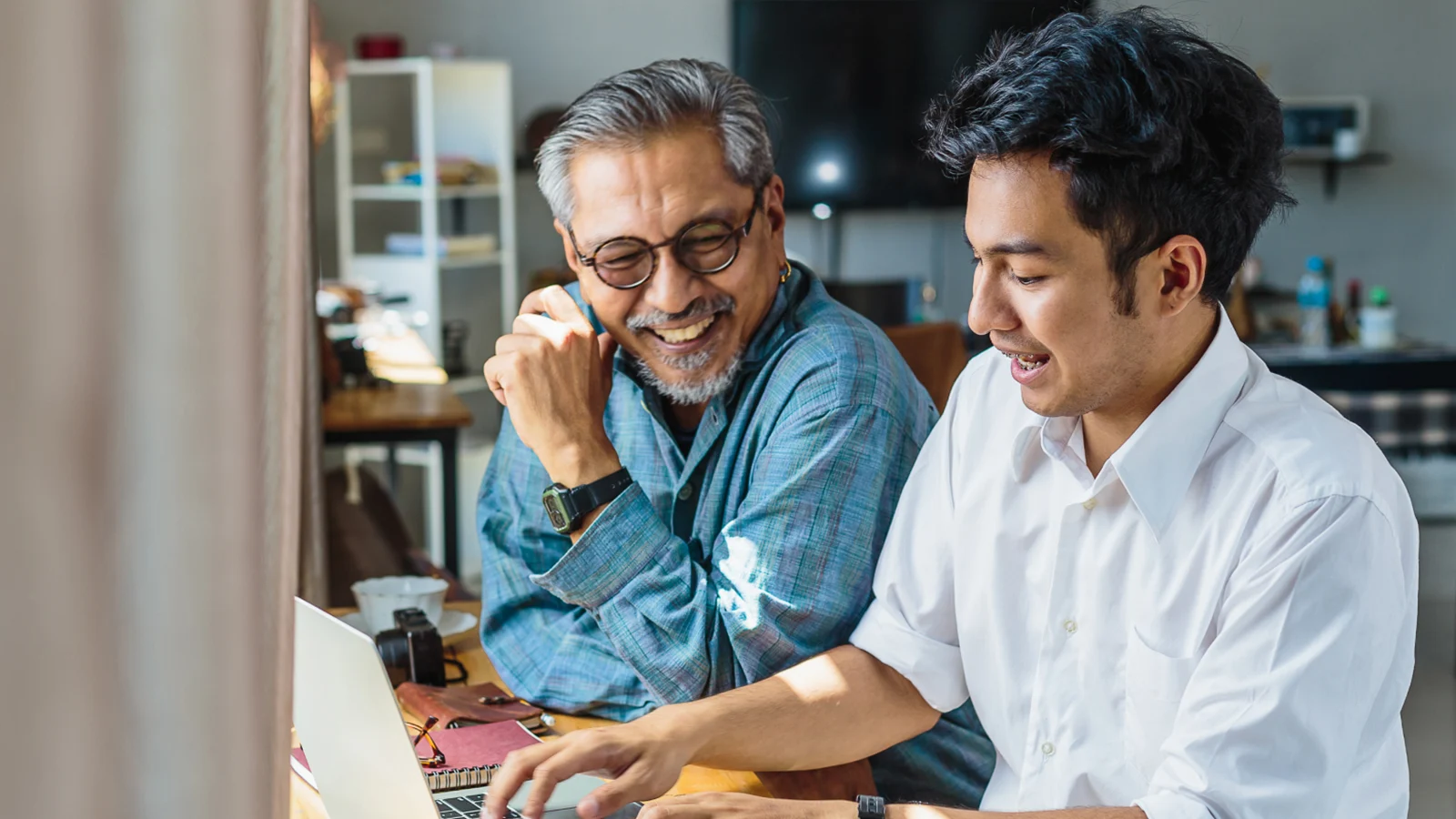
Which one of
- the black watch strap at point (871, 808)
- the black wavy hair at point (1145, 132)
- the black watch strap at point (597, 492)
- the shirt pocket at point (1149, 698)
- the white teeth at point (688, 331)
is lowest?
the black watch strap at point (871, 808)

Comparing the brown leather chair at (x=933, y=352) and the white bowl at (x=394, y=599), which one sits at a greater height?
the brown leather chair at (x=933, y=352)

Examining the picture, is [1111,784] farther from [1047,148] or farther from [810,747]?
[1047,148]

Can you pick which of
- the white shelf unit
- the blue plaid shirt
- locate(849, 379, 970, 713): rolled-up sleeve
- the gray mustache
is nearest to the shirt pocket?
locate(849, 379, 970, 713): rolled-up sleeve

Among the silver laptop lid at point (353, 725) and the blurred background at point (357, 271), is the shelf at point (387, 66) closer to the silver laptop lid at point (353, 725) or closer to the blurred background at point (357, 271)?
the blurred background at point (357, 271)

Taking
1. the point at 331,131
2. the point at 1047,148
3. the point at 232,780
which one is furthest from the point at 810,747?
the point at 331,131

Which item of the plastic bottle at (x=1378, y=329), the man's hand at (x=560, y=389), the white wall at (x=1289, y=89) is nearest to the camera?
the man's hand at (x=560, y=389)

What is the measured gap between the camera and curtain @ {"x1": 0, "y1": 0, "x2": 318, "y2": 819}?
0.27 metres

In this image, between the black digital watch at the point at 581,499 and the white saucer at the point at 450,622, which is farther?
the white saucer at the point at 450,622

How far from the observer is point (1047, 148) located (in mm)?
1041

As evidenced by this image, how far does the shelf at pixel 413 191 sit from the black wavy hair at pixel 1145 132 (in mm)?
4157

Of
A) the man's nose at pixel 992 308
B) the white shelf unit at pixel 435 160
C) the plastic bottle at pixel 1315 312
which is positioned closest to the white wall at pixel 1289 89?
the white shelf unit at pixel 435 160

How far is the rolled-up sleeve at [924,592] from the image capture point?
129 centimetres

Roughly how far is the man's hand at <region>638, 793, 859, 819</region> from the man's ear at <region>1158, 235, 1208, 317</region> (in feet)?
1.54

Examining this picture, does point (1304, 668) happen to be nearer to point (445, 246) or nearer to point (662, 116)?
point (662, 116)
